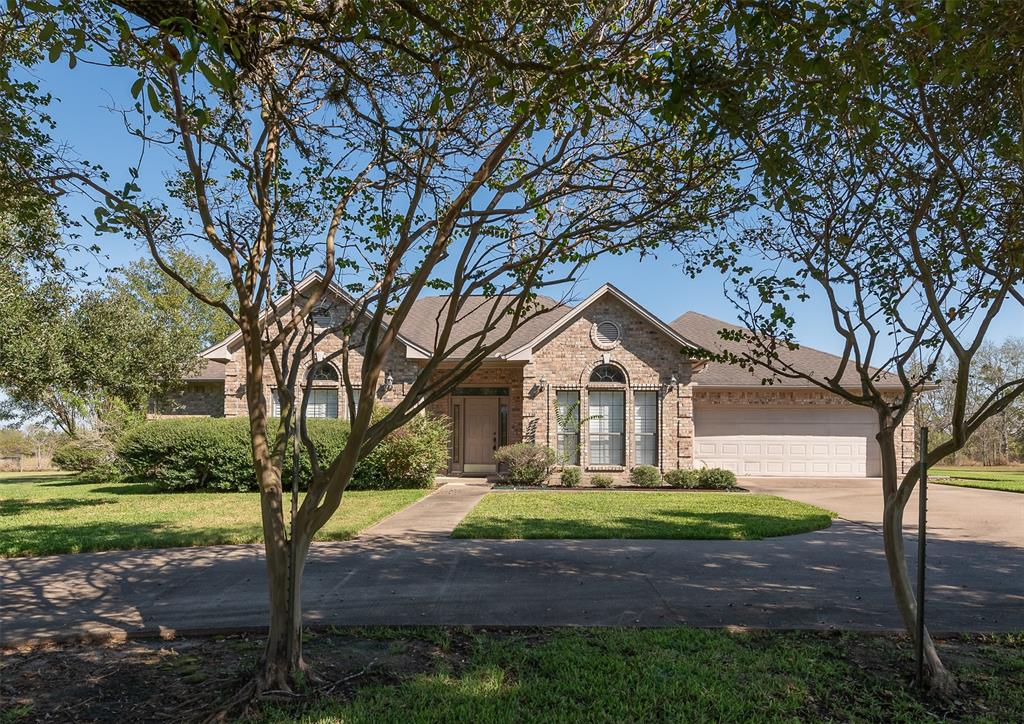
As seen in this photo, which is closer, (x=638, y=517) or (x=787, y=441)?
(x=638, y=517)

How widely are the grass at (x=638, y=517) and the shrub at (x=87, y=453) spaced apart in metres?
12.2

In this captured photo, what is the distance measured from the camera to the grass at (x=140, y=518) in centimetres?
902

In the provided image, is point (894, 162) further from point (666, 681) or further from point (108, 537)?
point (108, 537)

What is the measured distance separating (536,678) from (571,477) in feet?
42.7

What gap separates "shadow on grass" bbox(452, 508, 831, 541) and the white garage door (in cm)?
831

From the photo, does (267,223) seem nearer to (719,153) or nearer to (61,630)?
(719,153)

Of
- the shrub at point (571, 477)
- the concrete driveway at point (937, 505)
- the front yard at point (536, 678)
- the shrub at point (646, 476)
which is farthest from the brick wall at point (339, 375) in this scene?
the front yard at point (536, 678)

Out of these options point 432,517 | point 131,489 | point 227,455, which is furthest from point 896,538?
point 131,489

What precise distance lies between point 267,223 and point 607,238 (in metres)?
2.76

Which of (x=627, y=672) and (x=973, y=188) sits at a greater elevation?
(x=973, y=188)

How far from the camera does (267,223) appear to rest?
463 cm

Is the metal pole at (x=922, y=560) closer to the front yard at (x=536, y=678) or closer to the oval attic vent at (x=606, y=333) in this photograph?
the front yard at (x=536, y=678)

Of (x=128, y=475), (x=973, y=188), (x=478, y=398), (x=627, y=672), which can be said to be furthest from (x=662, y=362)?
(x=128, y=475)

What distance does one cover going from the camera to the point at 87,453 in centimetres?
1917
